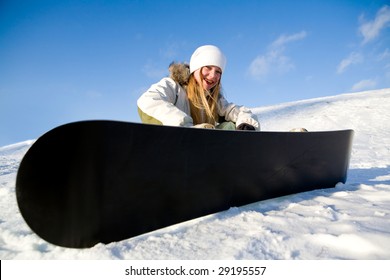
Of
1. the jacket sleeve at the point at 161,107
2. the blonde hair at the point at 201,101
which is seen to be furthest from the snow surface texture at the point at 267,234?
the blonde hair at the point at 201,101

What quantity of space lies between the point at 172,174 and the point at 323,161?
1063 mm

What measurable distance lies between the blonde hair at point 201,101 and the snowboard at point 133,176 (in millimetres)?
668

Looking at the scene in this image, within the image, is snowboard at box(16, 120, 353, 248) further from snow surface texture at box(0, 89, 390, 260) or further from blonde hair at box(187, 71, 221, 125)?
blonde hair at box(187, 71, 221, 125)

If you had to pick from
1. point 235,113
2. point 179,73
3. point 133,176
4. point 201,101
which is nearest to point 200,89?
point 201,101

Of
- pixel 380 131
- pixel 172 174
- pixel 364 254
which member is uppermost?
pixel 380 131

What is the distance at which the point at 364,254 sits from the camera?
0.78m

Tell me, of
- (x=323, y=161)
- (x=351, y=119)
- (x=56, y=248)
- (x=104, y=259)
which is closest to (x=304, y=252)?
(x=104, y=259)

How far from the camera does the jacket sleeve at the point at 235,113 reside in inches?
77.1

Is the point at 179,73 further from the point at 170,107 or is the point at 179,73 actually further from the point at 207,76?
the point at 170,107

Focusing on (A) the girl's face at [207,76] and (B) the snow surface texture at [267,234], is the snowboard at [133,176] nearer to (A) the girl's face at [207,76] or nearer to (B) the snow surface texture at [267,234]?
(B) the snow surface texture at [267,234]

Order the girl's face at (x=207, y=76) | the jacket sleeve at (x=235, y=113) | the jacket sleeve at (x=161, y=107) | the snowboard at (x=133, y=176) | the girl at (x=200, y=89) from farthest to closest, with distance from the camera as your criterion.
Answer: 1. the jacket sleeve at (x=235, y=113)
2. the girl's face at (x=207, y=76)
3. the girl at (x=200, y=89)
4. the jacket sleeve at (x=161, y=107)
5. the snowboard at (x=133, y=176)

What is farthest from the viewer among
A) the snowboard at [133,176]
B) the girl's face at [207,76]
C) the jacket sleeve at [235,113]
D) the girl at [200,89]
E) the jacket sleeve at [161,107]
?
the jacket sleeve at [235,113]
